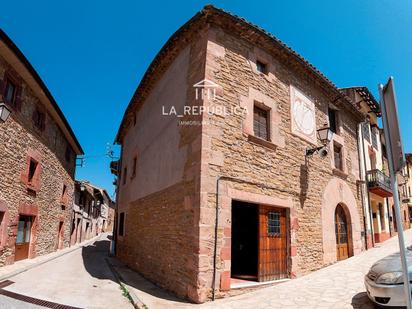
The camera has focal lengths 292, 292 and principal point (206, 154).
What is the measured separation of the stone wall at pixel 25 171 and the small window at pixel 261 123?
8.06 meters

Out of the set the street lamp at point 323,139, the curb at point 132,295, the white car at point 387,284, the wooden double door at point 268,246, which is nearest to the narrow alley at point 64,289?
the curb at point 132,295

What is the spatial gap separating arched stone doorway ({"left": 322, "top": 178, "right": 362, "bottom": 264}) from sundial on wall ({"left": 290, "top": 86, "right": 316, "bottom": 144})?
6.11ft

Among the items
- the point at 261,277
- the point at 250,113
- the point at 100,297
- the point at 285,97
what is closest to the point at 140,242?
the point at 100,297

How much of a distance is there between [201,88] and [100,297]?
525 centimetres

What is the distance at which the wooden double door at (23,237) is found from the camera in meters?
11.4

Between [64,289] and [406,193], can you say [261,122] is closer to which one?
[64,289]

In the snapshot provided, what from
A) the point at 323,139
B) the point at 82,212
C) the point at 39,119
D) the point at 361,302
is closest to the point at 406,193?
the point at 323,139

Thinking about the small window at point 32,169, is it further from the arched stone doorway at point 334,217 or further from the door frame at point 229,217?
the arched stone doorway at point 334,217

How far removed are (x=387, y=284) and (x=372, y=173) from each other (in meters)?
9.52

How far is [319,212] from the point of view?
8914mm

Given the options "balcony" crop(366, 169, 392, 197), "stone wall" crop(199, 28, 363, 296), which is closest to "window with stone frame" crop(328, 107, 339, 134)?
"stone wall" crop(199, 28, 363, 296)

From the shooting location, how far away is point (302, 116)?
9.29 meters

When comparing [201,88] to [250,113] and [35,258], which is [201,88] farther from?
[35,258]

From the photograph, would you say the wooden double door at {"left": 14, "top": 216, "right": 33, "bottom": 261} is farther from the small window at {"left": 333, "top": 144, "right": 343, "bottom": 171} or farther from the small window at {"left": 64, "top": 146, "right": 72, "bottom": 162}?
the small window at {"left": 333, "top": 144, "right": 343, "bottom": 171}
